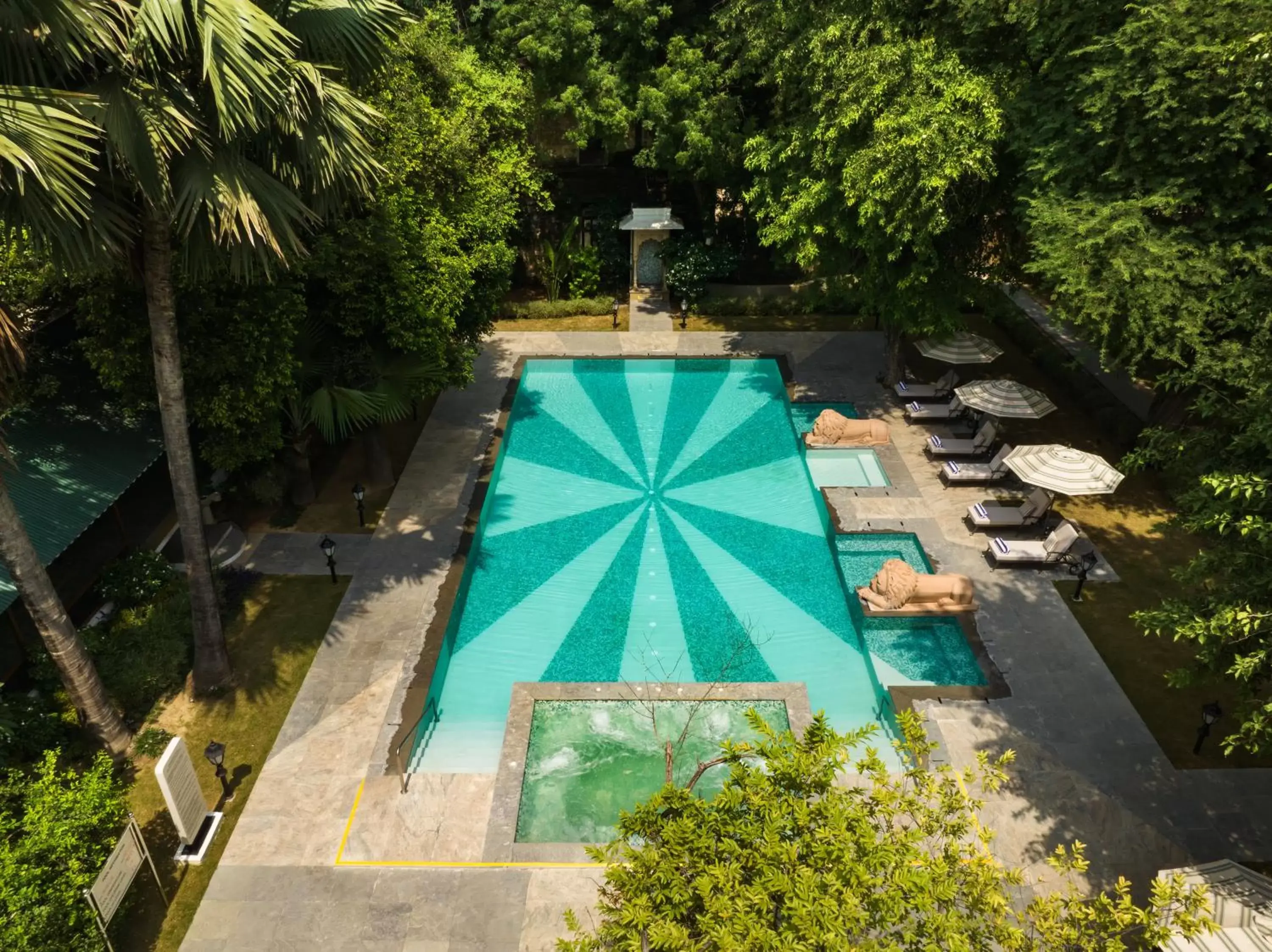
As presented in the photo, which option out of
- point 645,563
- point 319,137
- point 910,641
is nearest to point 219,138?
point 319,137

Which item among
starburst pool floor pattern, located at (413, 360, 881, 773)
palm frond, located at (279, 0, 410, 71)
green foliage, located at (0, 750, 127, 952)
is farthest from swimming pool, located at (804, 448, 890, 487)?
green foliage, located at (0, 750, 127, 952)

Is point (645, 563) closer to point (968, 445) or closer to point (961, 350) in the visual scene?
point (968, 445)

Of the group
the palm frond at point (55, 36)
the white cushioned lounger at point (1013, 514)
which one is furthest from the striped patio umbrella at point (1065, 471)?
the palm frond at point (55, 36)

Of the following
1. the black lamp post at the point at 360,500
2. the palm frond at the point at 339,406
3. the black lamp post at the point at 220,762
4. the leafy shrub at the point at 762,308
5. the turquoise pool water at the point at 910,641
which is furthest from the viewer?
the leafy shrub at the point at 762,308

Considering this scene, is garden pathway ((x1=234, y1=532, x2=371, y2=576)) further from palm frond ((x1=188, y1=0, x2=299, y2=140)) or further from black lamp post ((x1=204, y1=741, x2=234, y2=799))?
palm frond ((x1=188, y1=0, x2=299, y2=140))

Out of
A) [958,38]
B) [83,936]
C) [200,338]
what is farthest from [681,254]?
[83,936]

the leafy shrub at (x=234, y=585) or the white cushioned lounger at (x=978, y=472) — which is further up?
the white cushioned lounger at (x=978, y=472)

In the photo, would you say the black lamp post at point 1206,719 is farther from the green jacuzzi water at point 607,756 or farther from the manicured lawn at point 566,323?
the manicured lawn at point 566,323
